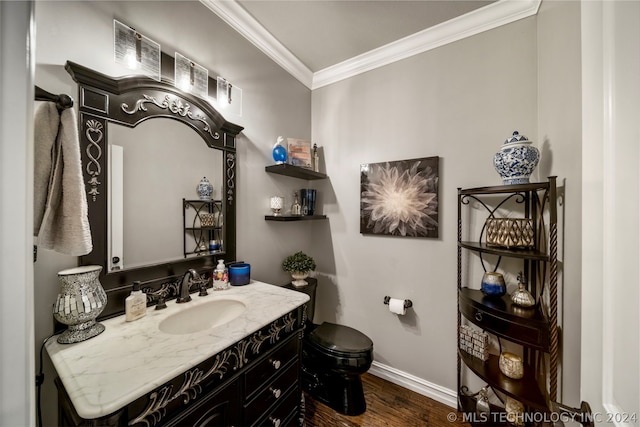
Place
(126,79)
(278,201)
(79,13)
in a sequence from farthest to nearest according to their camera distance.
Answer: (278,201) → (126,79) → (79,13)

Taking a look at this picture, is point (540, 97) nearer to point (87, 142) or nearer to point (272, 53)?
point (272, 53)

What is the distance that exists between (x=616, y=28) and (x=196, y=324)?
68.6 inches

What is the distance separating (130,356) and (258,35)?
6.73 ft

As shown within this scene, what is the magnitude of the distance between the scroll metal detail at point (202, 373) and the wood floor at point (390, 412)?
890 millimetres

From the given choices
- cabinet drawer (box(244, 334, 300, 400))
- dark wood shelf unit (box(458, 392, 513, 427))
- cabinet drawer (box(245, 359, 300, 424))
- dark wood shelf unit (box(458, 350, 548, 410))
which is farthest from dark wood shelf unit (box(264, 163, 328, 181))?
dark wood shelf unit (box(458, 392, 513, 427))

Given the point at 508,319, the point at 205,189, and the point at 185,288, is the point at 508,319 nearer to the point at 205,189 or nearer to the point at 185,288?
the point at 185,288

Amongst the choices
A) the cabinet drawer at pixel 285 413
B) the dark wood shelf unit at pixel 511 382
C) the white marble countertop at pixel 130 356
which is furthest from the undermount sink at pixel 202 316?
the dark wood shelf unit at pixel 511 382

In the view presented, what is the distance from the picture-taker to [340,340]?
5.26 ft

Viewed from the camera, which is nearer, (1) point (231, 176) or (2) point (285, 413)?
(2) point (285, 413)

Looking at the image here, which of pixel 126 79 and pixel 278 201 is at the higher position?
pixel 126 79

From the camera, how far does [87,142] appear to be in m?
Result: 0.97

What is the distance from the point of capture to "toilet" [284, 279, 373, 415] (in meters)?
1.50

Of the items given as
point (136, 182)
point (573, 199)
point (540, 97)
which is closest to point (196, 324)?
point (136, 182)

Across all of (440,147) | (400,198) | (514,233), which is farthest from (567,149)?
(400,198)
